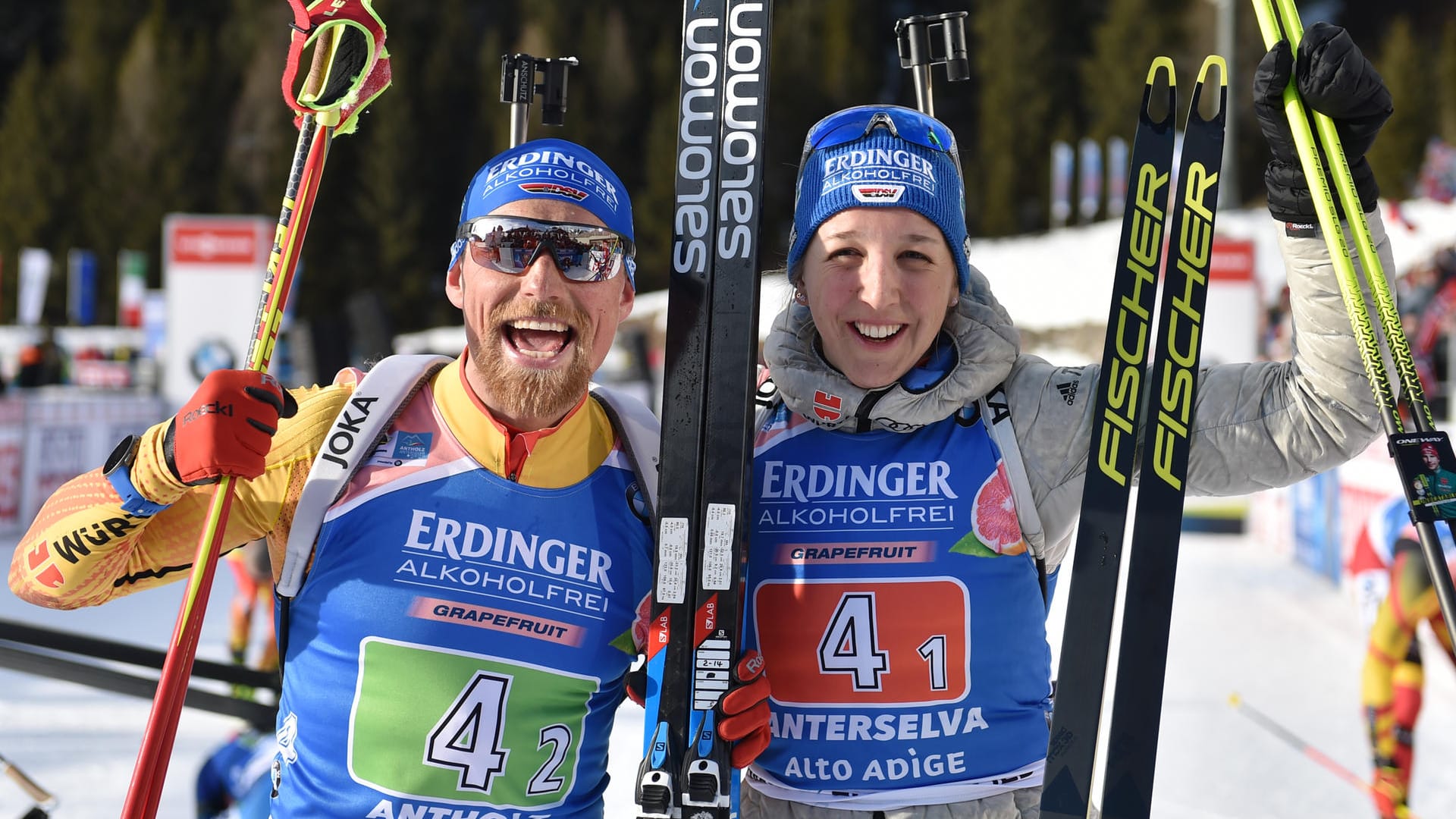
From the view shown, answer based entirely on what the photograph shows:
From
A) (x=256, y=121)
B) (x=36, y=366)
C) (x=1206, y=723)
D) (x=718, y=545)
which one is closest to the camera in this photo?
(x=718, y=545)

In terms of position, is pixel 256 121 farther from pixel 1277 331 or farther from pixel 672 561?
pixel 672 561

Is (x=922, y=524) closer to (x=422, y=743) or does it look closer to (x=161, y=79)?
(x=422, y=743)

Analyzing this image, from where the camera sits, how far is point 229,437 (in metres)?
1.90

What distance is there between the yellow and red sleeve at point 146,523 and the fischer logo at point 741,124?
2.45 feet

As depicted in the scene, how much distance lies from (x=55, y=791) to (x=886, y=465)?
3.59m

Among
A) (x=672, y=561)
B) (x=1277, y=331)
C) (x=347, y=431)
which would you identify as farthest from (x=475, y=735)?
(x=1277, y=331)

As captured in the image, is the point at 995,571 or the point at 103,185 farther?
the point at 103,185

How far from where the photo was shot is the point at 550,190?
7.10 ft

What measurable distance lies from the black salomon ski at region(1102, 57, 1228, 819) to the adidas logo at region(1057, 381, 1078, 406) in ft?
0.42

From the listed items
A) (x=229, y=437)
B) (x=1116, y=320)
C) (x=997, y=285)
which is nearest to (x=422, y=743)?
(x=229, y=437)

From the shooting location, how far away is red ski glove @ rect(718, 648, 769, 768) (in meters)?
1.94

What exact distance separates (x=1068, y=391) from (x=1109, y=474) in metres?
0.19

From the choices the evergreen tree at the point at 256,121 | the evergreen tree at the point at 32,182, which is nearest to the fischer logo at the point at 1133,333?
the evergreen tree at the point at 256,121

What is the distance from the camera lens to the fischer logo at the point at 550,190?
2.16 m
